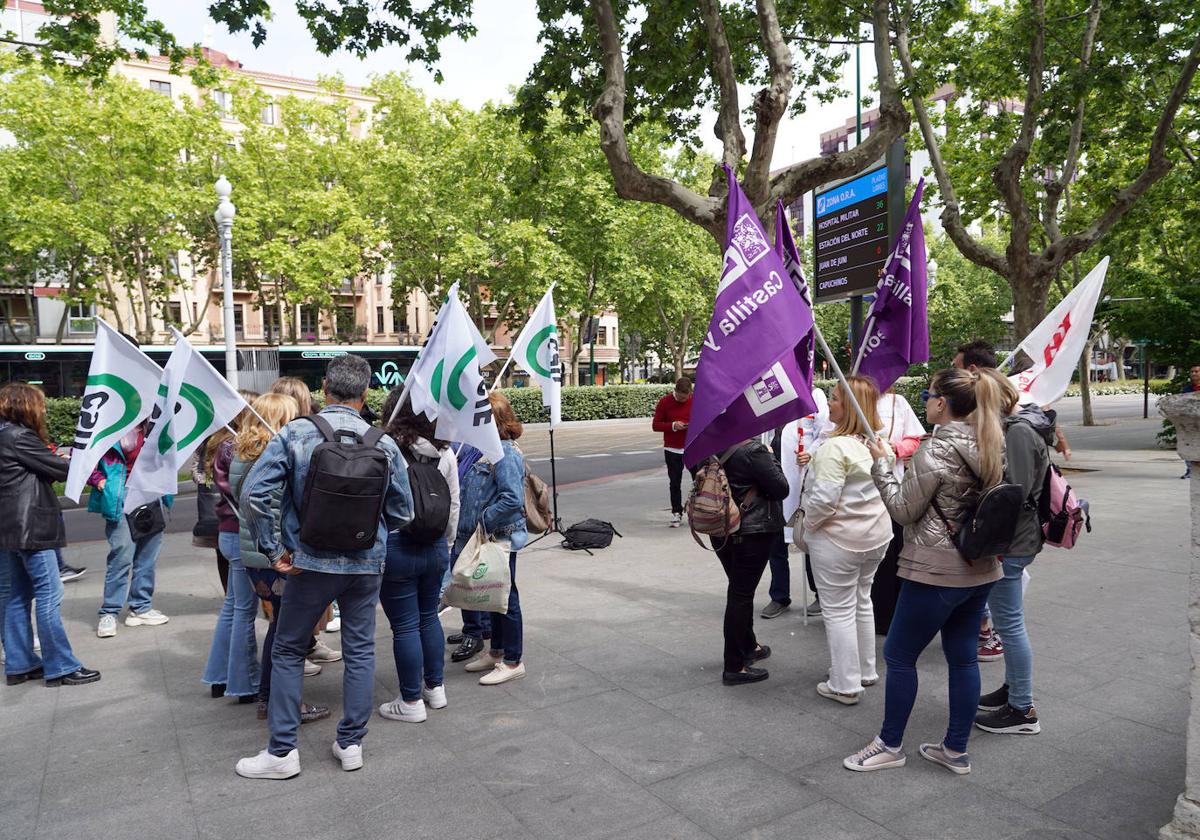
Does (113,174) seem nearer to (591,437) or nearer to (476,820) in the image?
(591,437)

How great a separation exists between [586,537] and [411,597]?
490 cm

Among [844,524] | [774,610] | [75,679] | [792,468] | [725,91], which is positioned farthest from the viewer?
[725,91]

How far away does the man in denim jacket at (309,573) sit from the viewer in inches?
150

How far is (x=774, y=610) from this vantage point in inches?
251

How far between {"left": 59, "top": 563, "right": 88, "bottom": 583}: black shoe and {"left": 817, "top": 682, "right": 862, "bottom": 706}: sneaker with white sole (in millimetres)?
7147

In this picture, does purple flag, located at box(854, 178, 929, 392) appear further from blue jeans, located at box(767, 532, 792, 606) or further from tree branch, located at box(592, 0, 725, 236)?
tree branch, located at box(592, 0, 725, 236)

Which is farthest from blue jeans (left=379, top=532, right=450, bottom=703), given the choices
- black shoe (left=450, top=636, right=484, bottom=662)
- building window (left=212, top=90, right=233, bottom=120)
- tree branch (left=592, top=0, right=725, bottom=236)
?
building window (left=212, top=90, right=233, bottom=120)

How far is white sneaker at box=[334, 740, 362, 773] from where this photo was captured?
3955 millimetres

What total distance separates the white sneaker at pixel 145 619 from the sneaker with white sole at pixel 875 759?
524 cm

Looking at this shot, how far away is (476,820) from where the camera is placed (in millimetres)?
3451

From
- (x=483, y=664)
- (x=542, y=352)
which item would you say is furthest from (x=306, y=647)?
(x=542, y=352)

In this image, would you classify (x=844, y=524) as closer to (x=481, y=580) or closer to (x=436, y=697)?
(x=481, y=580)

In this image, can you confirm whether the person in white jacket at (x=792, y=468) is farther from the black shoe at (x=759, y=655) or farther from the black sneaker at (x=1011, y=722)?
the black sneaker at (x=1011, y=722)

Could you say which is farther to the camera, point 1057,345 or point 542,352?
point 542,352
